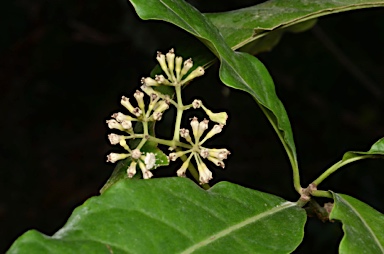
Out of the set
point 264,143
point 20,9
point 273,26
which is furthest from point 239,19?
point 264,143

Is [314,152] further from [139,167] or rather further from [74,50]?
[139,167]

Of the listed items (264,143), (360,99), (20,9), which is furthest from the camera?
(264,143)

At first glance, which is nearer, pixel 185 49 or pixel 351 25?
pixel 185 49

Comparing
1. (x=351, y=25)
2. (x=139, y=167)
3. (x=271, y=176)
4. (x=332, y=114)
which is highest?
(x=139, y=167)

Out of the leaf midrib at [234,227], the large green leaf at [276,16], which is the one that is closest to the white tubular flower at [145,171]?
the leaf midrib at [234,227]

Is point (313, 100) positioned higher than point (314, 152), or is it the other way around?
point (313, 100)

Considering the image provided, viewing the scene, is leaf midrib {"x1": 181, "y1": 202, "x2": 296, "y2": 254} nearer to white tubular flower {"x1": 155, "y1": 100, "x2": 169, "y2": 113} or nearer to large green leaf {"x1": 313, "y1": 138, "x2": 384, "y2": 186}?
large green leaf {"x1": 313, "y1": 138, "x2": 384, "y2": 186}

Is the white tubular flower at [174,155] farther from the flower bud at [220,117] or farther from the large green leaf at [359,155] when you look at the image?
the large green leaf at [359,155]

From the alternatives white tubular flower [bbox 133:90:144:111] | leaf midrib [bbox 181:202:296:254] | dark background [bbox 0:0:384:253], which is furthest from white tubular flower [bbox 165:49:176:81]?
dark background [bbox 0:0:384:253]
